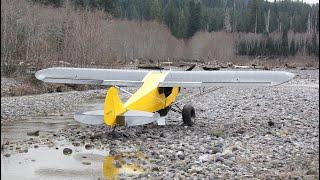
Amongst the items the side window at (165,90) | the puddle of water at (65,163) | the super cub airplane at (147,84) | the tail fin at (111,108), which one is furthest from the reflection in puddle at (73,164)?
the side window at (165,90)

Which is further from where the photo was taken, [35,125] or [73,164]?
[35,125]

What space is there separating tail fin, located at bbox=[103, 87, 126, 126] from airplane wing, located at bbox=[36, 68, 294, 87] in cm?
233

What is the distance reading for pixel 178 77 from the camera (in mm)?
13422

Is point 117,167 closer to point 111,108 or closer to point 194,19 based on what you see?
point 111,108

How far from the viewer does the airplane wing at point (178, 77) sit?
12.7 metres

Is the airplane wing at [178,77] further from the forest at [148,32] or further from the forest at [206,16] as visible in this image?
the forest at [206,16]

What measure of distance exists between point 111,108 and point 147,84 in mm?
2474

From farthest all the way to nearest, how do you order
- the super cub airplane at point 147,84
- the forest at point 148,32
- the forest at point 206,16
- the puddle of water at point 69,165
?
1. the forest at point 206,16
2. the forest at point 148,32
3. the super cub airplane at point 147,84
4. the puddle of water at point 69,165

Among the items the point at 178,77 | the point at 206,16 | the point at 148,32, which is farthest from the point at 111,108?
the point at 206,16

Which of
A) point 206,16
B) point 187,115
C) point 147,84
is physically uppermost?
point 206,16

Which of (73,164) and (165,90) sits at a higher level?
(165,90)

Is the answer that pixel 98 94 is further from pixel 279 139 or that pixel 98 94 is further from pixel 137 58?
pixel 137 58

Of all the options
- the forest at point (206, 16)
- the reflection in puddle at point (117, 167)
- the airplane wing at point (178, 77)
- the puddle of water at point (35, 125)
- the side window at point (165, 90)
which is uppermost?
the forest at point (206, 16)

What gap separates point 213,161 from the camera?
28.0 ft
